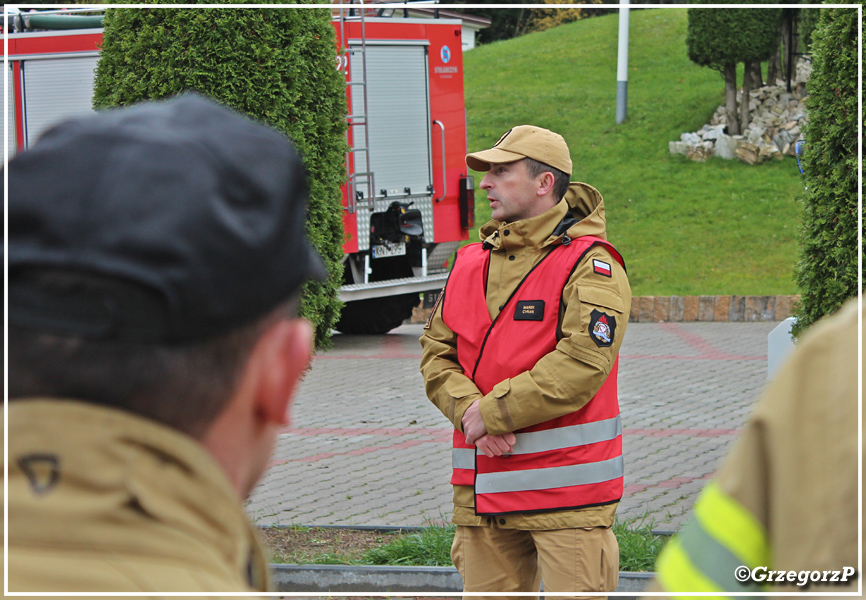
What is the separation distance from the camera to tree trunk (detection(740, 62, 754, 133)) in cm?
2148

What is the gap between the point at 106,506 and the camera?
2.54ft

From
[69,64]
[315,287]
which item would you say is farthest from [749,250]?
[315,287]

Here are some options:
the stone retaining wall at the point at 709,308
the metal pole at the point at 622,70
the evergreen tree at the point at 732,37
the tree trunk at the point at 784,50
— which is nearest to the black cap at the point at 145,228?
the stone retaining wall at the point at 709,308

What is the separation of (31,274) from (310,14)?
423 centimetres

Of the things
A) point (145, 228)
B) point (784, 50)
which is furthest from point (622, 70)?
point (145, 228)

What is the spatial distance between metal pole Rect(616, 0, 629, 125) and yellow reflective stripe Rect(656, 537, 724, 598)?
22485 millimetres

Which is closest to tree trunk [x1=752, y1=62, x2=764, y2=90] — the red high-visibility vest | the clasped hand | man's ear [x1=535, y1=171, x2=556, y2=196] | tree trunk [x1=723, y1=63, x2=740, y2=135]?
tree trunk [x1=723, y1=63, x2=740, y2=135]

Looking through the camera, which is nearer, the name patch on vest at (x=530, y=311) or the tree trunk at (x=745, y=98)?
the name patch on vest at (x=530, y=311)

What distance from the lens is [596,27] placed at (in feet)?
114

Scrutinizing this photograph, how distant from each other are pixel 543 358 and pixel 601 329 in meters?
0.22

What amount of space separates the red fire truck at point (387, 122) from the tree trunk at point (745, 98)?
12260mm

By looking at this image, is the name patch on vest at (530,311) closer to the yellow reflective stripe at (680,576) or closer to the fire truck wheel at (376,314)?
the yellow reflective stripe at (680,576)

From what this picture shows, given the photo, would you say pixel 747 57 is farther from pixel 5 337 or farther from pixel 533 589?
pixel 5 337

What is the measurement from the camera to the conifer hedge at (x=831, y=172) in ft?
12.9
